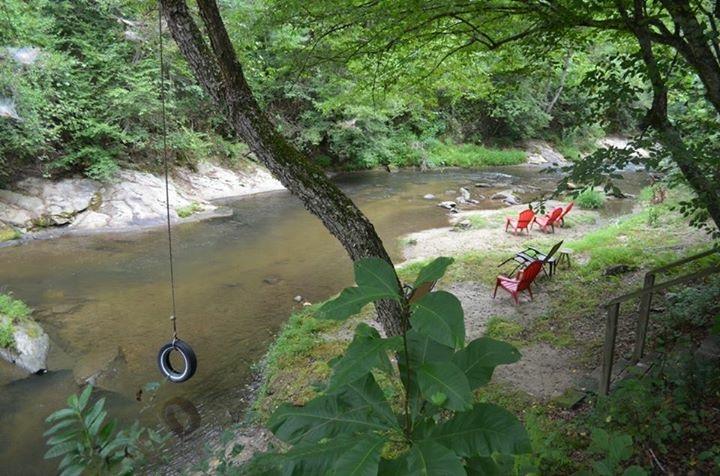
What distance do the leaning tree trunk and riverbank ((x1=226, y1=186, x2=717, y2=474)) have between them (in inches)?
48.3

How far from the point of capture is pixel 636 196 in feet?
55.4

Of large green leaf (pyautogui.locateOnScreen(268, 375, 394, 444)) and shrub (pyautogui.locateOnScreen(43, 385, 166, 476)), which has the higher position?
large green leaf (pyautogui.locateOnScreen(268, 375, 394, 444))

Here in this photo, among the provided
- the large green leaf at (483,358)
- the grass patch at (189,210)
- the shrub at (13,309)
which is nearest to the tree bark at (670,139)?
the large green leaf at (483,358)

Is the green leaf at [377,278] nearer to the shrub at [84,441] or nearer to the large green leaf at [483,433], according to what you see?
the large green leaf at [483,433]

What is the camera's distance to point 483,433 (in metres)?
1.20

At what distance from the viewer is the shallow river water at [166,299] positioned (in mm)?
5469

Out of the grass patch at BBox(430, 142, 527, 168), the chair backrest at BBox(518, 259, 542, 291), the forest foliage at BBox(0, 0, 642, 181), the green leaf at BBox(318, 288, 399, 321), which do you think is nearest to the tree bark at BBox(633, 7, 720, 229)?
the forest foliage at BBox(0, 0, 642, 181)

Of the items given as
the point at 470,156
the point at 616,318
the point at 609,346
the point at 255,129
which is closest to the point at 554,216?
the point at 616,318

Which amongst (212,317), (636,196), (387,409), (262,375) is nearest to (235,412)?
(262,375)

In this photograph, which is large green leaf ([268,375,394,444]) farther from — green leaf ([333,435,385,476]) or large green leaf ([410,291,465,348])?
large green leaf ([410,291,465,348])

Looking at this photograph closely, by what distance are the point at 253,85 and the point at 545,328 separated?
54.9 feet

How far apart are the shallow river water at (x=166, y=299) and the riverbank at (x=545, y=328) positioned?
73cm

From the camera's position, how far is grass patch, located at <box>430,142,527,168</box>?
25328 millimetres

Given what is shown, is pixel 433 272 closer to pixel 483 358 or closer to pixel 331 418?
pixel 483 358
